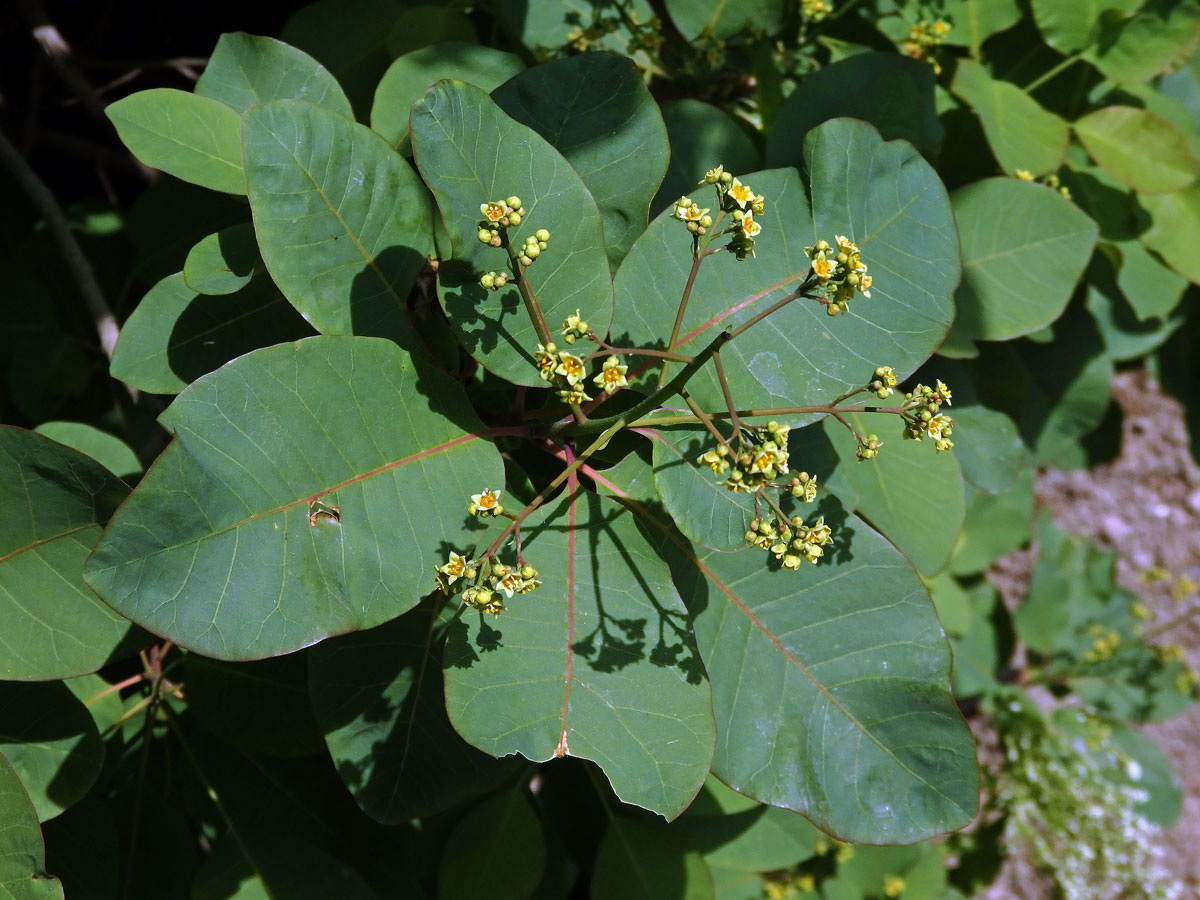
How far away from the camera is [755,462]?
1020mm

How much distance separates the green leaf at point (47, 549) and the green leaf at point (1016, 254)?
1443 mm

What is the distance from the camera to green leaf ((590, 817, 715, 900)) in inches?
71.6

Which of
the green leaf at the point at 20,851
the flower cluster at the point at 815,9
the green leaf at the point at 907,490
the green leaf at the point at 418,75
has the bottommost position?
the green leaf at the point at 907,490

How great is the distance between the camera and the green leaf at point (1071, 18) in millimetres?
1846

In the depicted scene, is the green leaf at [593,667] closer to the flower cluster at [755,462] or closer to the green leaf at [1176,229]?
the flower cluster at [755,462]

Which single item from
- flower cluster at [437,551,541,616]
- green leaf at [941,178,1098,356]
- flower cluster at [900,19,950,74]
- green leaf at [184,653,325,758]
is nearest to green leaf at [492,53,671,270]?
flower cluster at [437,551,541,616]

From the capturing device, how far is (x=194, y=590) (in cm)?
103

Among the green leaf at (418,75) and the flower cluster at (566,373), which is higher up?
the green leaf at (418,75)

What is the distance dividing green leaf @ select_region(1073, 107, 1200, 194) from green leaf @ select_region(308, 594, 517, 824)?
1.60 metres

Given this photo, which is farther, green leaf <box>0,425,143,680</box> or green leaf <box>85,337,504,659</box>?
green leaf <box>0,425,143,680</box>

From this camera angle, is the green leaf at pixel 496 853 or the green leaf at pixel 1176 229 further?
the green leaf at pixel 1176 229

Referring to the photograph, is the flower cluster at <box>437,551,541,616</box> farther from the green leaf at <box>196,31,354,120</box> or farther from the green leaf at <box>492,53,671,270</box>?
the green leaf at <box>196,31,354,120</box>

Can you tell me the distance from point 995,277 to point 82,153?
2167 millimetres

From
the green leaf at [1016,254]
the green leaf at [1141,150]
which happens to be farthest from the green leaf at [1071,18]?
the green leaf at [1016,254]
